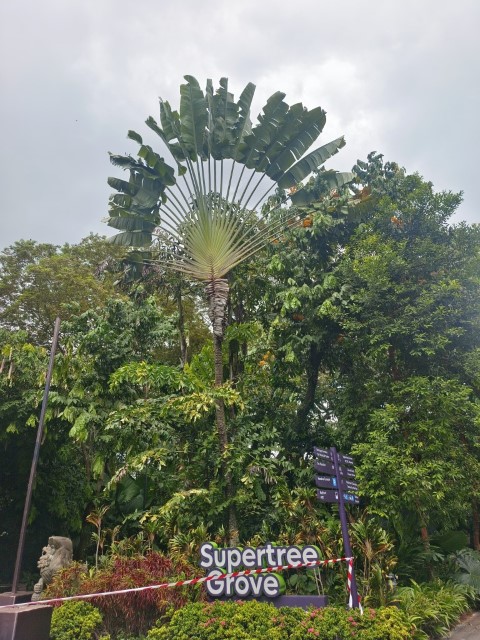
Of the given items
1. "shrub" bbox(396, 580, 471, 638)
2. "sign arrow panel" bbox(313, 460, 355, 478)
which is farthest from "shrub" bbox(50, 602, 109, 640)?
"shrub" bbox(396, 580, 471, 638)

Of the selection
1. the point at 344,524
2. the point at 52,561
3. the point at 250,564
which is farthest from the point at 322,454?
the point at 52,561

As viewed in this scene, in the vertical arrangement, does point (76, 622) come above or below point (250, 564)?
below

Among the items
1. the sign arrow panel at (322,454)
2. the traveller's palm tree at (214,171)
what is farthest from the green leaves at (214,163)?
the sign arrow panel at (322,454)

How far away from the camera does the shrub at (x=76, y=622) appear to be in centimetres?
768

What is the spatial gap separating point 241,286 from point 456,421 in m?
6.49

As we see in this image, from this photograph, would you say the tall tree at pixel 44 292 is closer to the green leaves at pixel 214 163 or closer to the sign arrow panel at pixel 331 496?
the green leaves at pixel 214 163

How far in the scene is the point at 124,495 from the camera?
548 inches

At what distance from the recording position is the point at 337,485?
799cm

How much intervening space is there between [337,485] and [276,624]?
2151 millimetres

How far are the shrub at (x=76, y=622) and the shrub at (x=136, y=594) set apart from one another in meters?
0.22

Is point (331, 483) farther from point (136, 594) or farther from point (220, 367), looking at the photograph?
point (220, 367)

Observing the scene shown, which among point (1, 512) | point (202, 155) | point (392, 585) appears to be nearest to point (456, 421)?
point (392, 585)

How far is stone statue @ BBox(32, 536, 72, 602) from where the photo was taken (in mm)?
10180

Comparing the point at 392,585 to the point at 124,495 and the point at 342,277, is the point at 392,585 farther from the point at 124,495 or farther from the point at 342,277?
the point at 124,495
